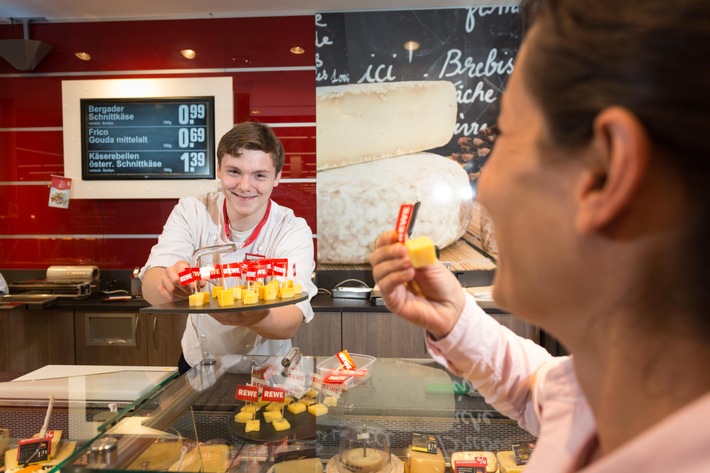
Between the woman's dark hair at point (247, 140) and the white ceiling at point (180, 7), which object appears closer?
the woman's dark hair at point (247, 140)

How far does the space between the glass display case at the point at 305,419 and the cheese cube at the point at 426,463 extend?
2 centimetres

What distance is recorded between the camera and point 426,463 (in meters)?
1.27

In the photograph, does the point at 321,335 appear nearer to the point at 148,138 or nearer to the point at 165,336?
the point at 165,336

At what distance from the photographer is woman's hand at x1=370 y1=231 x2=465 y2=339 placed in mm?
900

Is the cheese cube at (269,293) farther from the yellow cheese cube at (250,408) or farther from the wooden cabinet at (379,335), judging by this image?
the wooden cabinet at (379,335)

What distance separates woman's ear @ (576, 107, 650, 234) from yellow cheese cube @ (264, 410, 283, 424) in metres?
1.07

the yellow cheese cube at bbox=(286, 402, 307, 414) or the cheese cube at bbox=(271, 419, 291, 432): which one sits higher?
the yellow cheese cube at bbox=(286, 402, 307, 414)

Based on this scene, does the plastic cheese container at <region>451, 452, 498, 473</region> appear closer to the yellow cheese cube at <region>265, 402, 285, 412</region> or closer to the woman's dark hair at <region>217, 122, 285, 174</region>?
the yellow cheese cube at <region>265, 402, 285, 412</region>

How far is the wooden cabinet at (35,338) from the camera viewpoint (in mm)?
3496

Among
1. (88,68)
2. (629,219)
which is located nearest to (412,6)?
(88,68)

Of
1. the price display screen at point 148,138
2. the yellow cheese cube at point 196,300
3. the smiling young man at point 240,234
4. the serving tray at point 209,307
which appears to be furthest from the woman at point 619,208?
the price display screen at point 148,138

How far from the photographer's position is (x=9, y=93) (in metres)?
4.12

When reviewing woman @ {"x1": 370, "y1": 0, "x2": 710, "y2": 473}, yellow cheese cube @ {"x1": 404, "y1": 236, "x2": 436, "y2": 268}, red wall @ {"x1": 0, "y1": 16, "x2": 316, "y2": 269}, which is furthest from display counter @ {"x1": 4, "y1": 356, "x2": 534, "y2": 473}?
red wall @ {"x1": 0, "y1": 16, "x2": 316, "y2": 269}

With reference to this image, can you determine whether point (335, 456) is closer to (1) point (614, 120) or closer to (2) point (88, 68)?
(1) point (614, 120)
